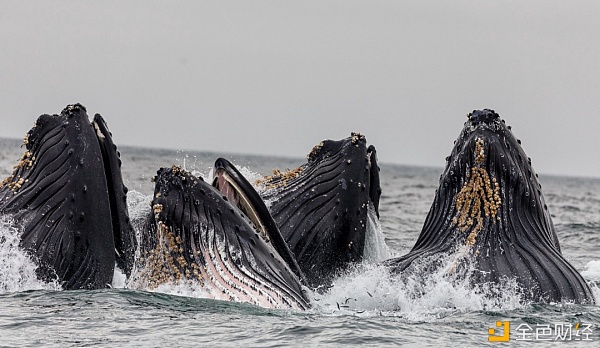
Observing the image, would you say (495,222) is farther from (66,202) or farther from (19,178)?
(19,178)

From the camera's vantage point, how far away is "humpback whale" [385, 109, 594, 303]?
427 inches

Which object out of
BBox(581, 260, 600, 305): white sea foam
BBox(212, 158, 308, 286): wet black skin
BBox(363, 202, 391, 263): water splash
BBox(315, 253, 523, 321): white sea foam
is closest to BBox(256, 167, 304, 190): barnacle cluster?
BBox(363, 202, 391, 263): water splash

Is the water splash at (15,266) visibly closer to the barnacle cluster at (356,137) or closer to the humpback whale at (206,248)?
the humpback whale at (206,248)

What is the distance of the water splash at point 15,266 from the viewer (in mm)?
10312

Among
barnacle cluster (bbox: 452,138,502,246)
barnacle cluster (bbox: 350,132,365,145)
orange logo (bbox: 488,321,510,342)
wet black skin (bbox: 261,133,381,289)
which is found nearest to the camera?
orange logo (bbox: 488,321,510,342)

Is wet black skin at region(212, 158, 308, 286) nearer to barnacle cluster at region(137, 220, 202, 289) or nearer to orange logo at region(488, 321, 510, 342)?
barnacle cluster at region(137, 220, 202, 289)

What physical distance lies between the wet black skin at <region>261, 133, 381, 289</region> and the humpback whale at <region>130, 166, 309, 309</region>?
2167mm

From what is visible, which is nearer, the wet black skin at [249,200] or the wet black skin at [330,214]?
the wet black skin at [249,200]

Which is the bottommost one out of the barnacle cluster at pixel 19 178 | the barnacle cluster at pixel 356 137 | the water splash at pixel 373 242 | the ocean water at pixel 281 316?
the ocean water at pixel 281 316

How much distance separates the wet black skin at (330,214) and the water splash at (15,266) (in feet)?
10.1

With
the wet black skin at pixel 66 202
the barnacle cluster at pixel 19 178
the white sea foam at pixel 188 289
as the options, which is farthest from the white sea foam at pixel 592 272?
the barnacle cluster at pixel 19 178

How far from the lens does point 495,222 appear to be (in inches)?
440

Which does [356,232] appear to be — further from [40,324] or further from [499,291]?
[40,324]

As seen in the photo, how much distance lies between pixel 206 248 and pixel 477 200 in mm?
3102
